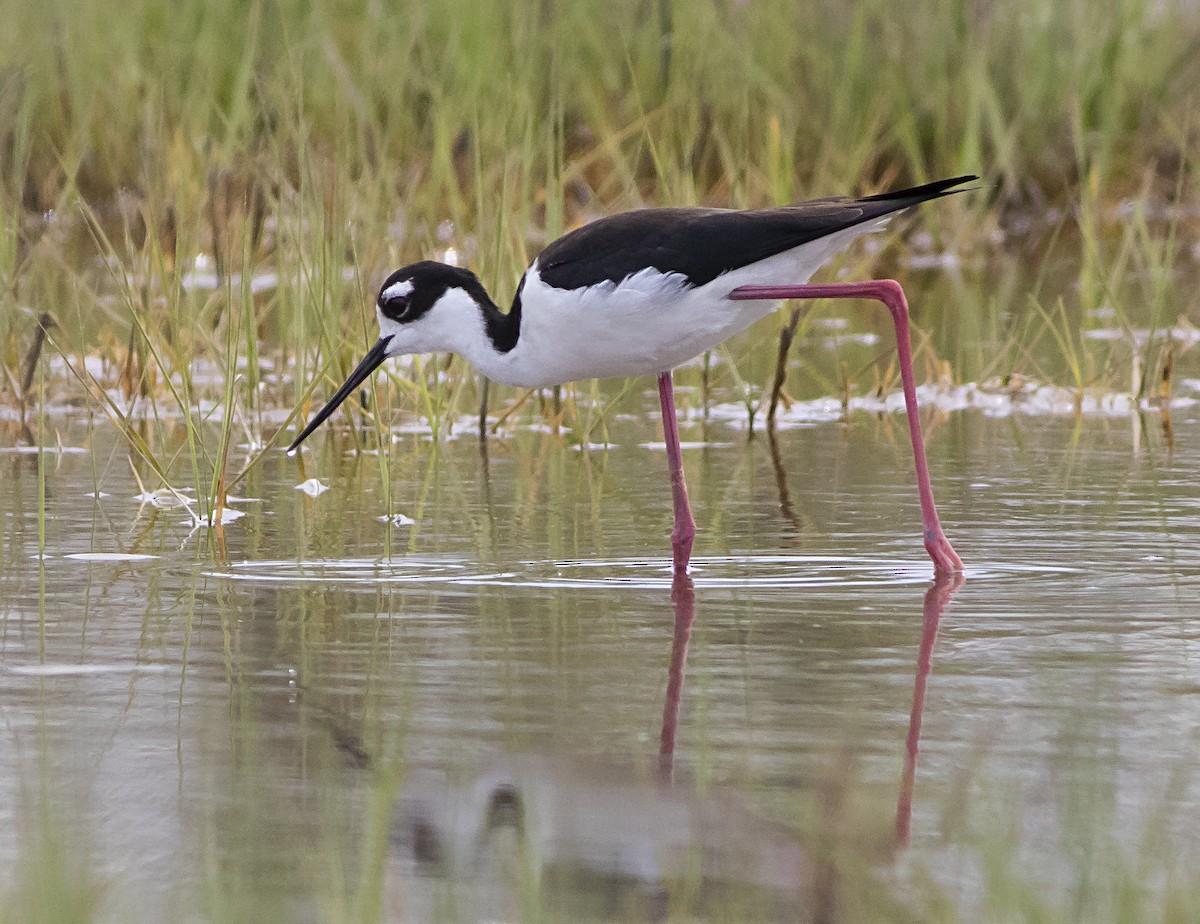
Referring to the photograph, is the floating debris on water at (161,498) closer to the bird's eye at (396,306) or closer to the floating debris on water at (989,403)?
the bird's eye at (396,306)

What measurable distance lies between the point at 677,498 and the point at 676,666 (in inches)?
49.1

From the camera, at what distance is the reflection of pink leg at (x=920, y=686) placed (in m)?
2.92

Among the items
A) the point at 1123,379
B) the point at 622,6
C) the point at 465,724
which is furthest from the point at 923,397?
the point at 465,724

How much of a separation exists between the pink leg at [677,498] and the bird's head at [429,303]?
0.53 meters

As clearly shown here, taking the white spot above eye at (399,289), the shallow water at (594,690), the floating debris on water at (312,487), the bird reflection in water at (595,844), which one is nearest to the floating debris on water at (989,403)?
the shallow water at (594,690)

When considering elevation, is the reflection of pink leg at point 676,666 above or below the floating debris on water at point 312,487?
below

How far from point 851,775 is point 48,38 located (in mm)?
8139

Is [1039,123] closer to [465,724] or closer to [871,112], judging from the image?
[871,112]

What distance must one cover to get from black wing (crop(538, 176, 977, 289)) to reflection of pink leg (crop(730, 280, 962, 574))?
0.35ft

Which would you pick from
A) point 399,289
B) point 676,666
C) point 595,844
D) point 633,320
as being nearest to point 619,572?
point 633,320

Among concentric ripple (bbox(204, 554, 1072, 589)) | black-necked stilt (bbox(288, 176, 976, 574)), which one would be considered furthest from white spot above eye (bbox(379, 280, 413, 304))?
concentric ripple (bbox(204, 554, 1072, 589))

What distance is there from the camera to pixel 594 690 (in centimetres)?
366

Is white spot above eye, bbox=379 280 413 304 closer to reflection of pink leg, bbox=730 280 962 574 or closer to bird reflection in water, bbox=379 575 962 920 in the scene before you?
reflection of pink leg, bbox=730 280 962 574

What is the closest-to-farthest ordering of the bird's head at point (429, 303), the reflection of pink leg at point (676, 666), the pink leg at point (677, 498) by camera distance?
the reflection of pink leg at point (676, 666) → the pink leg at point (677, 498) → the bird's head at point (429, 303)
